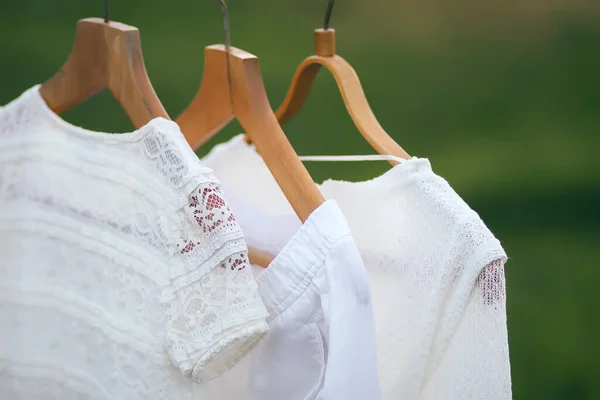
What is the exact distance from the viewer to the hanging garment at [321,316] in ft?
1.91

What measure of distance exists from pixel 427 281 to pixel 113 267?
305 millimetres

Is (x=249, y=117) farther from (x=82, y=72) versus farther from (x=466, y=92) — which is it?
(x=466, y=92)

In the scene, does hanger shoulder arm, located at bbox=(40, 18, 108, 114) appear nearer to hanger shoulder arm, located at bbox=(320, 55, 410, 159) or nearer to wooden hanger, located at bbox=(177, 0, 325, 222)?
wooden hanger, located at bbox=(177, 0, 325, 222)

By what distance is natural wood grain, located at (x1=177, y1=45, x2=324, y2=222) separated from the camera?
0.64 meters

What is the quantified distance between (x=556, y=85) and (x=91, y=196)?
4.40ft

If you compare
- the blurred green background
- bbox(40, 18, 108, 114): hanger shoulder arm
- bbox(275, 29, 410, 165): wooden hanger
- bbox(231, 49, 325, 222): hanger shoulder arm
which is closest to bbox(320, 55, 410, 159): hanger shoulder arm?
bbox(275, 29, 410, 165): wooden hanger

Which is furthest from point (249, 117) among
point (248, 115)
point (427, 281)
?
point (427, 281)

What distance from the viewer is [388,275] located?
28.8 inches

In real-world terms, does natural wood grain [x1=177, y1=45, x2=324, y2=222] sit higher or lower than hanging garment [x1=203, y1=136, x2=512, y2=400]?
higher

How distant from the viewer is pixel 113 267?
68 centimetres

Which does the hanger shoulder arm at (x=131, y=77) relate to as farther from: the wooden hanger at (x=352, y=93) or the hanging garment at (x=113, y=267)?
the wooden hanger at (x=352, y=93)

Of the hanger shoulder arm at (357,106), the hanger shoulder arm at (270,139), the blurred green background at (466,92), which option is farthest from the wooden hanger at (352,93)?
the blurred green background at (466,92)

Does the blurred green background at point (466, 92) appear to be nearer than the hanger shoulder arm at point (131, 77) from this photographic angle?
No

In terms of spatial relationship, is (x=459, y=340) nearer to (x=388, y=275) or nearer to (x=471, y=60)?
(x=388, y=275)
